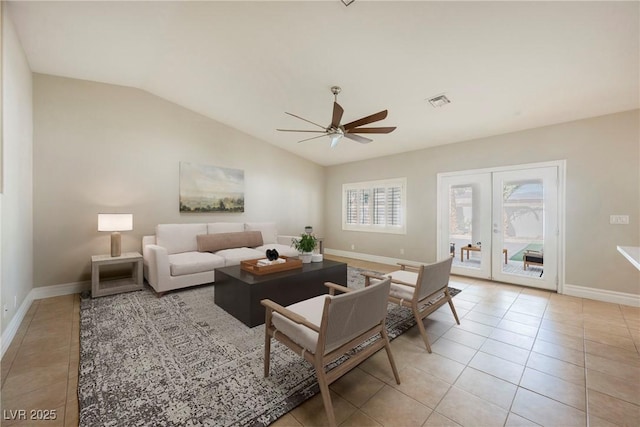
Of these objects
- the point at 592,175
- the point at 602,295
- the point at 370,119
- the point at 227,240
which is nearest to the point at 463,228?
the point at 592,175

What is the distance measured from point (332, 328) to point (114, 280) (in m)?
4.14

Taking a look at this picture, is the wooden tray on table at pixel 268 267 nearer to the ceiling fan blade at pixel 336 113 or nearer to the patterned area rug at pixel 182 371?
the patterned area rug at pixel 182 371

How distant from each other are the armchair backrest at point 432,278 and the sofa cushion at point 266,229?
368 cm

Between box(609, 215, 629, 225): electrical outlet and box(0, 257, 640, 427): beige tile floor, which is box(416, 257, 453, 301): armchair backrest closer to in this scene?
box(0, 257, 640, 427): beige tile floor

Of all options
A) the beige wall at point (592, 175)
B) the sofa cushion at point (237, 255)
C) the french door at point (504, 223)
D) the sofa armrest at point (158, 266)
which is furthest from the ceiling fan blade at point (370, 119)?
the sofa armrest at point (158, 266)

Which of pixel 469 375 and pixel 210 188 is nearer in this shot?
pixel 469 375

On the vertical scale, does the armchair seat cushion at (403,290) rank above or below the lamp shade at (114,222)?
below

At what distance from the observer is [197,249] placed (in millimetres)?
4422

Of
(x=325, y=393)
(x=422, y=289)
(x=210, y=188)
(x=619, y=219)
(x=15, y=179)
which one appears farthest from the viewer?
(x=210, y=188)

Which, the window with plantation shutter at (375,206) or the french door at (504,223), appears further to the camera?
the window with plantation shutter at (375,206)

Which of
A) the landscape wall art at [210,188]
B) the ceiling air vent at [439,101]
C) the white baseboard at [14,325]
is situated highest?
the ceiling air vent at [439,101]

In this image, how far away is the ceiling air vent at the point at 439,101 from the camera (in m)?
3.38

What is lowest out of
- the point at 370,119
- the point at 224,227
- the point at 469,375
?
the point at 469,375

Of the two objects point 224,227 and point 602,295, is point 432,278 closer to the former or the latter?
point 602,295
